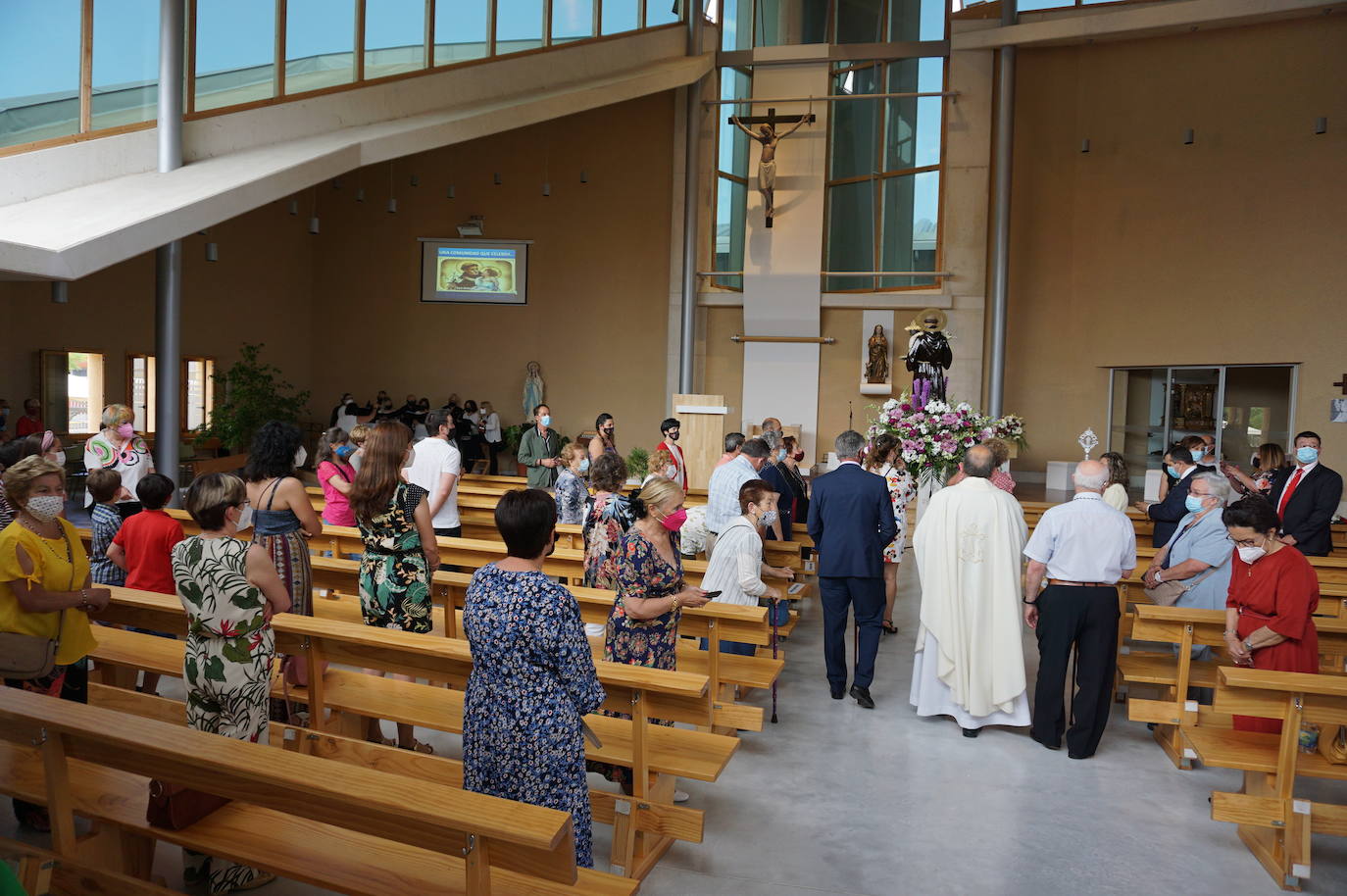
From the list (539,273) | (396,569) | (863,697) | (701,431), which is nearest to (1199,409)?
(701,431)

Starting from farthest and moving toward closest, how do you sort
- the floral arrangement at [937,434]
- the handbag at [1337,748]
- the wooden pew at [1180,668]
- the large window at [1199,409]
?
the large window at [1199,409] → the floral arrangement at [937,434] → the wooden pew at [1180,668] → the handbag at [1337,748]

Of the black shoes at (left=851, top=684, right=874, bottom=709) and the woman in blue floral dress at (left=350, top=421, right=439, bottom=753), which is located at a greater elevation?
the woman in blue floral dress at (left=350, top=421, right=439, bottom=753)

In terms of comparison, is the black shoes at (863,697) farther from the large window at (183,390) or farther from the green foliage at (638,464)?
the large window at (183,390)

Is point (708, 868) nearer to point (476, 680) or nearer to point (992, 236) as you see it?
point (476, 680)

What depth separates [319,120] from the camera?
9.27 m

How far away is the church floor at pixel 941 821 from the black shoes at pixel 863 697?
11 centimetres

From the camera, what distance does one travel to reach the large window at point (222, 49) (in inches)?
288

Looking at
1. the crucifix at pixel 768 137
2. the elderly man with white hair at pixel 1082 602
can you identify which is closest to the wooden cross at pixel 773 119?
the crucifix at pixel 768 137

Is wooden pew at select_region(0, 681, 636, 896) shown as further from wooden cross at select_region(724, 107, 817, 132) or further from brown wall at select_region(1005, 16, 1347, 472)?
wooden cross at select_region(724, 107, 817, 132)

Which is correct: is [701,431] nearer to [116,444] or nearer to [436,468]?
[436,468]

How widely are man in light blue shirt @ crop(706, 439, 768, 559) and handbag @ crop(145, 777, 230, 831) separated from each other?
12.9 ft

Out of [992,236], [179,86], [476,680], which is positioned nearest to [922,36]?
[992,236]

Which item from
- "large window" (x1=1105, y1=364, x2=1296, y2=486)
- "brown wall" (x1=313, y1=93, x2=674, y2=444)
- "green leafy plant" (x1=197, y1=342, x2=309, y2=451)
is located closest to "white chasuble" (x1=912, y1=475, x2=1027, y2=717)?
"large window" (x1=1105, y1=364, x2=1296, y2=486)

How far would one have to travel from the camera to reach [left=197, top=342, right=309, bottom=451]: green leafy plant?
1344 centimetres
